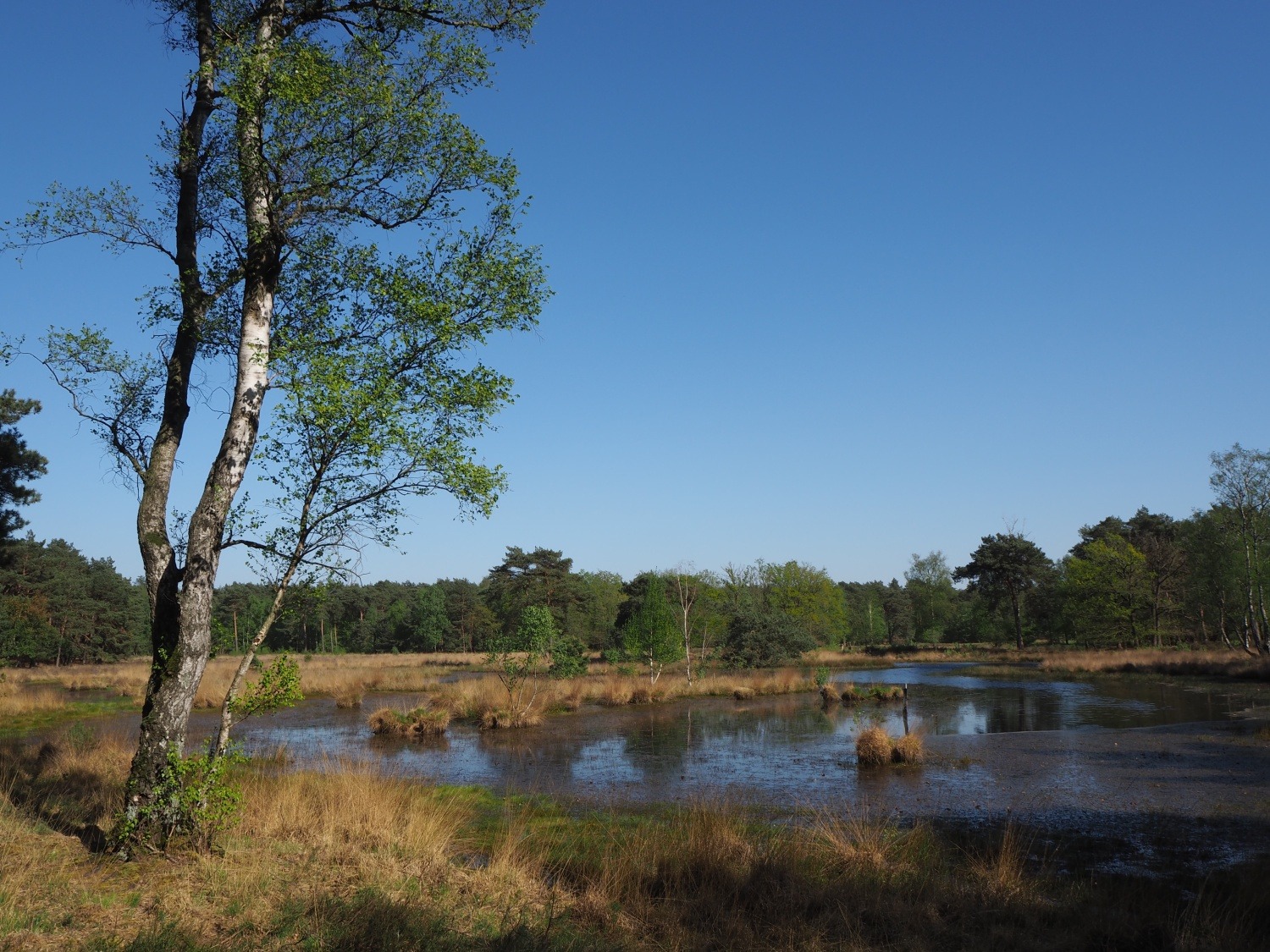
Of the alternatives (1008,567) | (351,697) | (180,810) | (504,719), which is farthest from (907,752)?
(1008,567)

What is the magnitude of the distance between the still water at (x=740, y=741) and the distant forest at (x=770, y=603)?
536cm

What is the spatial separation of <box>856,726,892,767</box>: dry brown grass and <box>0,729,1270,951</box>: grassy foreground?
6.66m

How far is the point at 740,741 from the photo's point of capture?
65.7 ft

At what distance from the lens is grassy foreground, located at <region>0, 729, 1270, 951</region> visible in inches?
220

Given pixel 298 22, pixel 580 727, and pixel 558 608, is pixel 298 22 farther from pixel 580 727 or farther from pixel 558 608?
pixel 558 608

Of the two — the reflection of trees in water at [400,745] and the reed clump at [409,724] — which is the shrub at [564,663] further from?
the reflection of trees in water at [400,745]

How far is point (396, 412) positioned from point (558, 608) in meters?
53.9

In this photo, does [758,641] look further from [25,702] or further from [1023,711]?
[25,702]

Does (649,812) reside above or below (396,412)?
below

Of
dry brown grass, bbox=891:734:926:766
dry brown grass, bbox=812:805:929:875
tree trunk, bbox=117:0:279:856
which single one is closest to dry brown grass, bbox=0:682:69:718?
tree trunk, bbox=117:0:279:856

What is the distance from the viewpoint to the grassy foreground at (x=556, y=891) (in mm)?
5578

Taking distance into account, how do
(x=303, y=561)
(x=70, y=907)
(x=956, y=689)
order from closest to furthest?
(x=70, y=907) < (x=303, y=561) < (x=956, y=689)

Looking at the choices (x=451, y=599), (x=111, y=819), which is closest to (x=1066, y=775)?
(x=111, y=819)

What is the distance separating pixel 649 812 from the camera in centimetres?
1153
